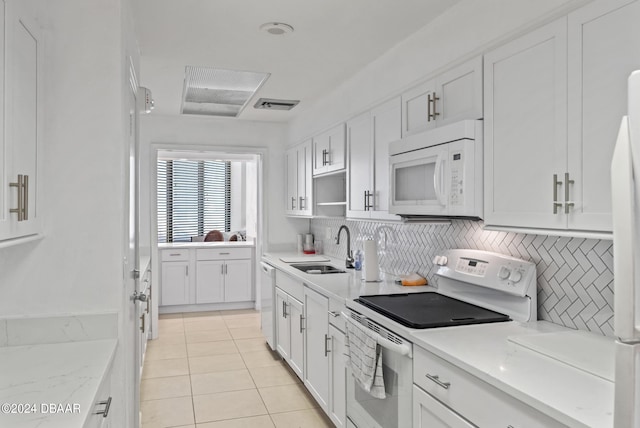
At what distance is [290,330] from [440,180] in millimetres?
2201

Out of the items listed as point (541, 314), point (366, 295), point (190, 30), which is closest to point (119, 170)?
point (190, 30)

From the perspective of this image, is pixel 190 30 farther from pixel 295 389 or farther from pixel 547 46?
pixel 295 389

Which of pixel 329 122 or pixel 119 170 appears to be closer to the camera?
pixel 119 170

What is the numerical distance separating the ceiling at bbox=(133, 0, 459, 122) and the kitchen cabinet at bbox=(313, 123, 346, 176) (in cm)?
42

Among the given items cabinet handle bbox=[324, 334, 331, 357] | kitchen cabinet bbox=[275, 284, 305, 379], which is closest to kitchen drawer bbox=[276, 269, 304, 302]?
kitchen cabinet bbox=[275, 284, 305, 379]

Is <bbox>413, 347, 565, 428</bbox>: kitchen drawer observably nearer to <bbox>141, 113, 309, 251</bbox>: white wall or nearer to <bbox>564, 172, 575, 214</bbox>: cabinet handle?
<bbox>564, 172, 575, 214</bbox>: cabinet handle

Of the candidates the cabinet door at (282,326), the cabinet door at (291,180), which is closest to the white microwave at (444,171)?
the cabinet door at (282,326)

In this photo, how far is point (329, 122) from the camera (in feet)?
13.6

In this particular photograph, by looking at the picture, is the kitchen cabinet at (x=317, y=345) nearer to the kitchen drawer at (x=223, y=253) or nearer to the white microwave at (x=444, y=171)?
the white microwave at (x=444, y=171)

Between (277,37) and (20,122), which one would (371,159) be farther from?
(20,122)

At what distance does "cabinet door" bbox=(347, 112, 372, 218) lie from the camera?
3256 millimetres

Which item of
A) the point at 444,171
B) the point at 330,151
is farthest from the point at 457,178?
the point at 330,151

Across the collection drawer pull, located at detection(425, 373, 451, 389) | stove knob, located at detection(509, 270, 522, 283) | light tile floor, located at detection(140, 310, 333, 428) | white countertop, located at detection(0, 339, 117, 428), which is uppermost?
stove knob, located at detection(509, 270, 522, 283)

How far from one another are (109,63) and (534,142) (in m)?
1.73
